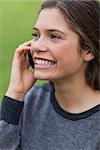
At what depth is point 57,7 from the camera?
1.97m

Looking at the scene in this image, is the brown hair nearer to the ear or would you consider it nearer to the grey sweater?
the ear

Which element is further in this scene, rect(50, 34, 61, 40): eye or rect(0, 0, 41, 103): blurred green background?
rect(0, 0, 41, 103): blurred green background

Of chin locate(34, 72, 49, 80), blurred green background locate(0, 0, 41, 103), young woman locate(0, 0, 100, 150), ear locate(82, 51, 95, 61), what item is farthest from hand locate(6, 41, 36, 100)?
blurred green background locate(0, 0, 41, 103)

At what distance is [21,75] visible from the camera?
86.3 inches

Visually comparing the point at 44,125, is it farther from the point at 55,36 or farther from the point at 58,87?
the point at 55,36

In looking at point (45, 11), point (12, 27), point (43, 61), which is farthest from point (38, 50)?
point (12, 27)

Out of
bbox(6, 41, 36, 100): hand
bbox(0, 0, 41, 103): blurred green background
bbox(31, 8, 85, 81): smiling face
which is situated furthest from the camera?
bbox(0, 0, 41, 103): blurred green background

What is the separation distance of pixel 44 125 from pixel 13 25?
3.48 metres

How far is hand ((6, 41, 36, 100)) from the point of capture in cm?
213

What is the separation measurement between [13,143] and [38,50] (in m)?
0.45

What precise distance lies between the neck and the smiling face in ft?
0.24

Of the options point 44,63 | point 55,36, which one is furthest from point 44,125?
point 55,36

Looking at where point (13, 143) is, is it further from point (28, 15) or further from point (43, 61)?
point (28, 15)

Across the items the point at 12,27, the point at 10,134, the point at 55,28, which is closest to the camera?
the point at 55,28
